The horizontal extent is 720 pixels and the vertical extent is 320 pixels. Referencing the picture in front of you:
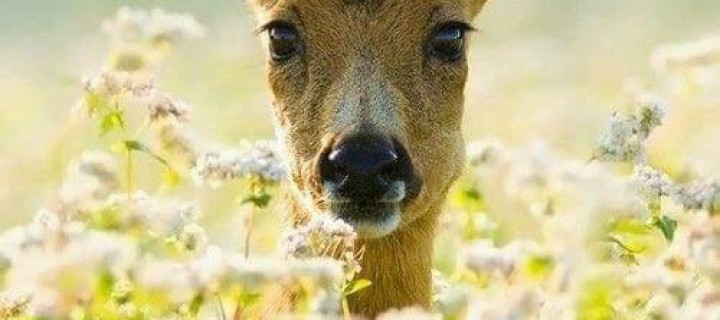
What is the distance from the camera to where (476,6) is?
8.14 metres

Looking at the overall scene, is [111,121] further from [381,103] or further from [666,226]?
[666,226]

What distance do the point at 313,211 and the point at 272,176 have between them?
118cm

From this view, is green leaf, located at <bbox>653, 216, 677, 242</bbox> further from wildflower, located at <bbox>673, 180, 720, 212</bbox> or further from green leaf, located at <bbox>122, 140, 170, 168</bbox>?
green leaf, located at <bbox>122, 140, 170, 168</bbox>

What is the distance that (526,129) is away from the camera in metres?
11.5

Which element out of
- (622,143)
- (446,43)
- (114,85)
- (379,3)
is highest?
(379,3)

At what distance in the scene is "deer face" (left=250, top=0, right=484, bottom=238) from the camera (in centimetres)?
662

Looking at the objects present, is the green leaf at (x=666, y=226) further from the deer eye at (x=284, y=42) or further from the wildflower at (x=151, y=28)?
the deer eye at (x=284, y=42)

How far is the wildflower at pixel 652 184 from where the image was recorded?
229 inches

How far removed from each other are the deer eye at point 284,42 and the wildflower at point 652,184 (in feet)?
6.03

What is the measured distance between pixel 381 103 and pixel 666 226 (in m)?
1.27

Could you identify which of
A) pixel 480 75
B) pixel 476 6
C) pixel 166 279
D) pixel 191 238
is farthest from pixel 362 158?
pixel 480 75

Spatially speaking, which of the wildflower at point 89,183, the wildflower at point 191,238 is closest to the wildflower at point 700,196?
the wildflower at point 191,238

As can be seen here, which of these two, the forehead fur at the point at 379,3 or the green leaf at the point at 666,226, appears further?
the forehead fur at the point at 379,3

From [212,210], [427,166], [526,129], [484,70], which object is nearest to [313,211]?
[427,166]
